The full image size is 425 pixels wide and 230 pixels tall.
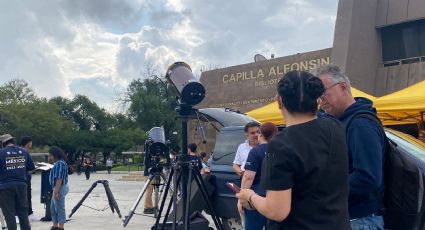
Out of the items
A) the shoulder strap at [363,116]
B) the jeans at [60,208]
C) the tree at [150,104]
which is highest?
the tree at [150,104]

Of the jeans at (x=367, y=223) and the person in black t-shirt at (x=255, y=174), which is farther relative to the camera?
the person in black t-shirt at (x=255, y=174)

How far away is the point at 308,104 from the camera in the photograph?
227cm

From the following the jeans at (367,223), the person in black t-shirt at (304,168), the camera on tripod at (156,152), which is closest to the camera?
the person in black t-shirt at (304,168)

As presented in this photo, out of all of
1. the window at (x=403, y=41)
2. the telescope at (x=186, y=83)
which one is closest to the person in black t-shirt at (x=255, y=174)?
the telescope at (x=186, y=83)

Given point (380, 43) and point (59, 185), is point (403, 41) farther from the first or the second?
point (59, 185)

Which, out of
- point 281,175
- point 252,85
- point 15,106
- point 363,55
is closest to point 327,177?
point 281,175

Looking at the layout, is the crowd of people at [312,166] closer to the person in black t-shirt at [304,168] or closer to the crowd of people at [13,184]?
the person in black t-shirt at [304,168]

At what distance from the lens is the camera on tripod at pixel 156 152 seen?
323 inches

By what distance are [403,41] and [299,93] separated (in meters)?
16.9

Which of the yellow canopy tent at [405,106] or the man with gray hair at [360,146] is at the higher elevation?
the yellow canopy tent at [405,106]

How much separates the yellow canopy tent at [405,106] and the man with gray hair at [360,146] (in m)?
5.48

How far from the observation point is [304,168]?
2137 millimetres

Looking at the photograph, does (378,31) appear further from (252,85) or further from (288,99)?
(288,99)

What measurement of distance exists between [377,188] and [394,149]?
337mm
